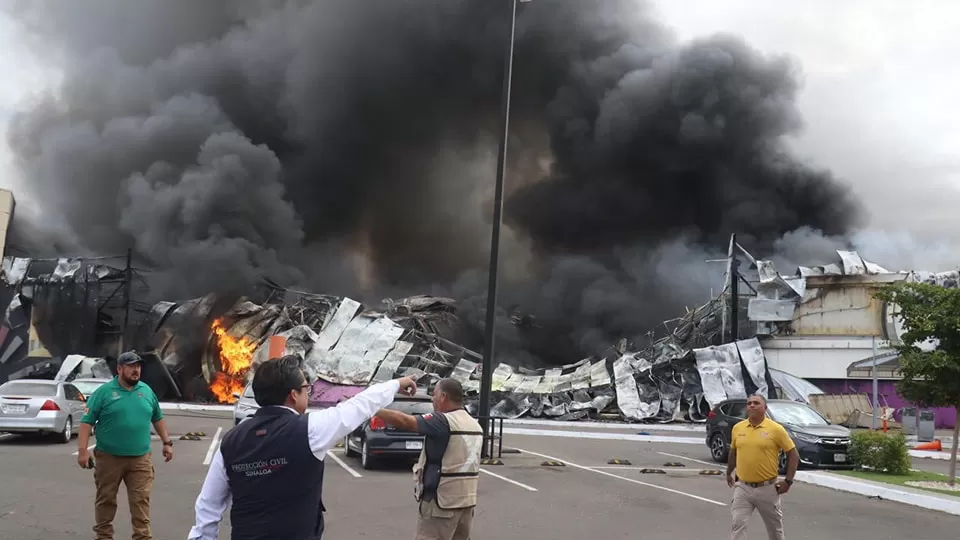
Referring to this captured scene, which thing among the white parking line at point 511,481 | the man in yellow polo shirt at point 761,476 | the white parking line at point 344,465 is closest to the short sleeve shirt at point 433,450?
the man in yellow polo shirt at point 761,476

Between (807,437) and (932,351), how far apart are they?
8.39 feet

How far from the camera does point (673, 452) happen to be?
14.8 meters

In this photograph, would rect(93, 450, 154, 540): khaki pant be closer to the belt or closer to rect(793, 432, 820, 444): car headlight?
the belt

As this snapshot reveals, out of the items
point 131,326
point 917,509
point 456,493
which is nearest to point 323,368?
point 131,326

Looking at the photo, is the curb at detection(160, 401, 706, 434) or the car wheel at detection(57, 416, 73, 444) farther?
the curb at detection(160, 401, 706, 434)

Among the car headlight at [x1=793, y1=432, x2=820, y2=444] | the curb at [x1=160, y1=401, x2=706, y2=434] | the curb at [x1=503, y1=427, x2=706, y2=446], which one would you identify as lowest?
the curb at [x1=503, y1=427, x2=706, y2=446]

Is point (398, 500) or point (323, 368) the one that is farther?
point (323, 368)

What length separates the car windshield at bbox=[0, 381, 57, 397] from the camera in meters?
12.0

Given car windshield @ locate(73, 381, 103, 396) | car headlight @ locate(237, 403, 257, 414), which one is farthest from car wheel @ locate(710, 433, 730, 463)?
car windshield @ locate(73, 381, 103, 396)

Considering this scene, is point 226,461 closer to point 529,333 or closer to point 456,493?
point 456,493

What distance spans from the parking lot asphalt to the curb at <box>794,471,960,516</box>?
0.21 m

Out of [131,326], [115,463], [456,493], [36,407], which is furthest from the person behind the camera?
[131,326]

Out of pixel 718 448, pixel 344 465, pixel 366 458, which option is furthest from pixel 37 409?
pixel 718 448

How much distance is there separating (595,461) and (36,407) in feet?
32.1
